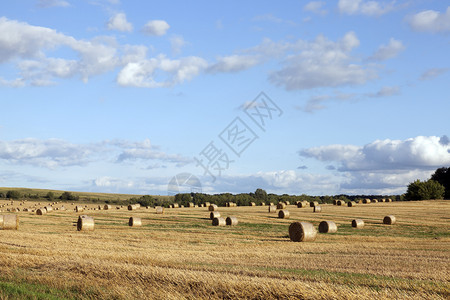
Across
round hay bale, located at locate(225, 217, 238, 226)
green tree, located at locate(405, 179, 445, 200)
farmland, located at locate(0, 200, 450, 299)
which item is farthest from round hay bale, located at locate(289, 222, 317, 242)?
green tree, located at locate(405, 179, 445, 200)

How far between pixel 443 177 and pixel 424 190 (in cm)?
1755

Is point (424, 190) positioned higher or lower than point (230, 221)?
higher

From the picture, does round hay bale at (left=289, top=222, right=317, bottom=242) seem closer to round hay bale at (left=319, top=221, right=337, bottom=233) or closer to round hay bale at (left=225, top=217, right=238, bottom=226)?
round hay bale at (left=319, top=221, right=337, bottom=233)

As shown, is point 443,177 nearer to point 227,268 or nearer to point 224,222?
point 224,222

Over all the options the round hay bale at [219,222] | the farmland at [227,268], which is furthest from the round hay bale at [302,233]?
the round hay bale at [219,222]

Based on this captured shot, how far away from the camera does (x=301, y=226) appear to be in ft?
90.6

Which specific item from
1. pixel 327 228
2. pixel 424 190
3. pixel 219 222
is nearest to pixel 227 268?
pixel 327 228

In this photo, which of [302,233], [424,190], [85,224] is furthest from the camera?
[424,190]

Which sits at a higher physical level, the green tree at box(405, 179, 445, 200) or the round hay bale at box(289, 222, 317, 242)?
the green tree at box(405, 179, 445, 200)

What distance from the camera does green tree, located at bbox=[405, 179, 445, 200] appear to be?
7931cm

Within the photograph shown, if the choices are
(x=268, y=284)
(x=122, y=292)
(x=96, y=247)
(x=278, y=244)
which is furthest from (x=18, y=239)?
(x=268, y=284)

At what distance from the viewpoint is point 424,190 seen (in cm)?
8019

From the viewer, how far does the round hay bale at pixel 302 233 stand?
1086 inches

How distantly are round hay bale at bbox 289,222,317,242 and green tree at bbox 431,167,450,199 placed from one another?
232ft
